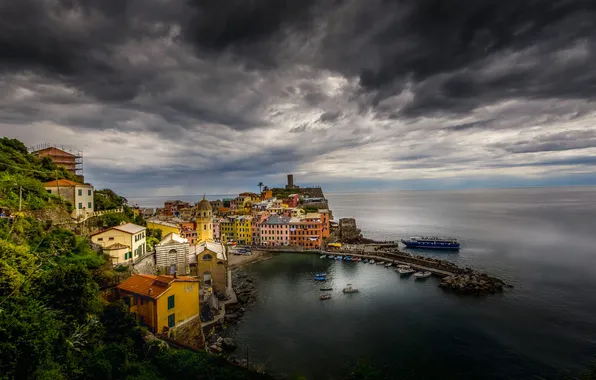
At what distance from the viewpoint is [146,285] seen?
73.2ft

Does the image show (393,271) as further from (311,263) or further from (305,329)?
(305,329)

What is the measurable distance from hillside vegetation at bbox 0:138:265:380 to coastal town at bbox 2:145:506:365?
2751 mm

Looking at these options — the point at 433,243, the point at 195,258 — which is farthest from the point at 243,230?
the point at 433,243

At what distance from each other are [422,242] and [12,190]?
7062cm

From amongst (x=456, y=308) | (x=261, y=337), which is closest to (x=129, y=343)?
(x=261, y=337)

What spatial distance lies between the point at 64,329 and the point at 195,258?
21.4m

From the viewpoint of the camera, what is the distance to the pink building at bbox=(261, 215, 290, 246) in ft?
227

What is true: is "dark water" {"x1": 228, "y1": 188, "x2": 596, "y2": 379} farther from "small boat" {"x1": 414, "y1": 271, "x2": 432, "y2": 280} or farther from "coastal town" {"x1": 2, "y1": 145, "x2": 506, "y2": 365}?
"coastal town" {"x1": 2, "y1": 145, "x2": 506, "y2": 365}

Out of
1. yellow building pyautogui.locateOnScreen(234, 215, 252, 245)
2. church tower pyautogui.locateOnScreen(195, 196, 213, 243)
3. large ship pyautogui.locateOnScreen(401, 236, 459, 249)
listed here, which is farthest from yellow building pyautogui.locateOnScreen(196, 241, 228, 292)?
large ship pyautogui.locateOnScreen(401, 236, 459, 249)

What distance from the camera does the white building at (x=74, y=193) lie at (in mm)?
31094

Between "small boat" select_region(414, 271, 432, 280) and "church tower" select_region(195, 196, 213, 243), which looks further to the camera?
"church tower" select_region(195, 196, 213, 243)

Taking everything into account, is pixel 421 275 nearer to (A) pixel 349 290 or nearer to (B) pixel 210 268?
(A) pixel 349 290

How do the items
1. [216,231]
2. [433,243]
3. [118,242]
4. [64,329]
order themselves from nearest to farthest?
[64,329] < [118,242] < [433,243] < [216,231]

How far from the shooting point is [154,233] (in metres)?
41.8
